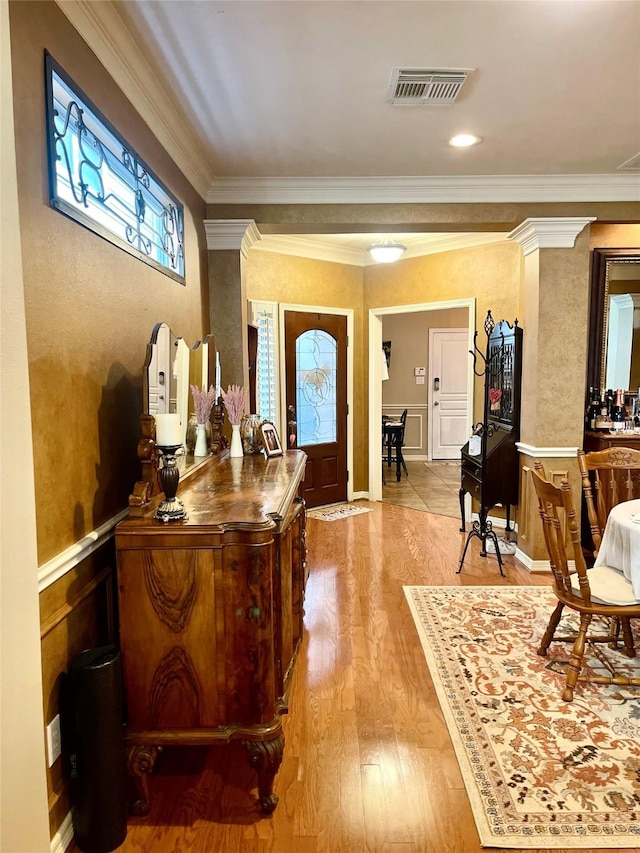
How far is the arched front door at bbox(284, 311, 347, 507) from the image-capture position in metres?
5.37

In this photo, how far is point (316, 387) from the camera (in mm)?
5562

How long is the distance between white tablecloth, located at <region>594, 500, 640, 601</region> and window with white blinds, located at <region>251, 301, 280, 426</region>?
10.4ft

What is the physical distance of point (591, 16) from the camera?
1.97 meters

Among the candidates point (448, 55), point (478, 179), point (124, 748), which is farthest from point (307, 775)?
point (478, 179)

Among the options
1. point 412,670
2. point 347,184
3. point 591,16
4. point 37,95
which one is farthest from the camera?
point 347,184

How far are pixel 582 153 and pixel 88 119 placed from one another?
9.44ft

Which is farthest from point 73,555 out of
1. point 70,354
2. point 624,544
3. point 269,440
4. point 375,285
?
point 375,285

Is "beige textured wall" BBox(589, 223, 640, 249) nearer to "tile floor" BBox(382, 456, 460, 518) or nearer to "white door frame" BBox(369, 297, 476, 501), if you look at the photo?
"white door frame" BBox(369, 297, 476, 501)

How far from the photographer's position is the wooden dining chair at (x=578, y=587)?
2.29 metres

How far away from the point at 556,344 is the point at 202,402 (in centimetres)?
254

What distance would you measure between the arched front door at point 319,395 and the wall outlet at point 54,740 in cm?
395

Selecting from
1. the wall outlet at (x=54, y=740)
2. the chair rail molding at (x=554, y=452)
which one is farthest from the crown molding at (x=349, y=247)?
the wall outlet at (x=54, y=740)

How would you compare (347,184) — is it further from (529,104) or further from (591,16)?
(591,16)

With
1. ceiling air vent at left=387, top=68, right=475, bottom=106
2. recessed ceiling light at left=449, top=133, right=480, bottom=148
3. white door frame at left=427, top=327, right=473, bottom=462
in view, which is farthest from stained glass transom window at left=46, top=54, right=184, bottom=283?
white door frame at left=427, top=327, right=473, bottom=462
